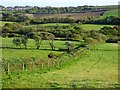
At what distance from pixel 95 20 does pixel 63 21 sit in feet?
49.5

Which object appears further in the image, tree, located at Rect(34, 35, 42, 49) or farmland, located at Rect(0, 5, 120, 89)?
tree, located at Rect(34, 35, 42, 49)

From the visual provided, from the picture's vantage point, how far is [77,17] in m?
117

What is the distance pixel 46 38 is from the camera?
63438 millimetres

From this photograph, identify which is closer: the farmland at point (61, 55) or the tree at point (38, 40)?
the farmland at point (61, 55)

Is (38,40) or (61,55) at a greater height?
(61,55)

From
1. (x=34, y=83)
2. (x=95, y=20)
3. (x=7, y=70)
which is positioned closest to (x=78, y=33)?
(x=95, y=20)

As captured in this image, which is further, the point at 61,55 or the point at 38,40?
the point at 38,40

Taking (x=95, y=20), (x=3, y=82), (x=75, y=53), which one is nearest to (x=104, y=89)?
(x=3, y=82)

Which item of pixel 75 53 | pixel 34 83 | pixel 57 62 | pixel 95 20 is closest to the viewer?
pixel 34 83

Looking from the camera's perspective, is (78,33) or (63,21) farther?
(63,21)

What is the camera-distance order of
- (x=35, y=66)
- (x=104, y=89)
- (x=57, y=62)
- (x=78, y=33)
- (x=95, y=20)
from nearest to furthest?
(x=104, y=89), (x=35, y=66), (x=57, y=62), (x=78, y=33), (x=95, y=20)

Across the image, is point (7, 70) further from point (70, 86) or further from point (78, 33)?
point (78, 33)

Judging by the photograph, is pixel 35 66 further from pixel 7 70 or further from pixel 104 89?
pixel 104 89

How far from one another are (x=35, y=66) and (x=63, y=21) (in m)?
87.1
